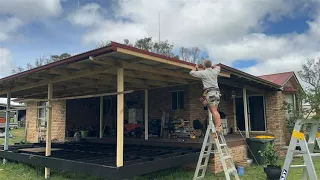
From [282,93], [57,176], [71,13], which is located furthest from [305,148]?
[71,13]

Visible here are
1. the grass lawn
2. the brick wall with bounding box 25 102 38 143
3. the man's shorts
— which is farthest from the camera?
the brick wall with bounding box 25 102 38 143

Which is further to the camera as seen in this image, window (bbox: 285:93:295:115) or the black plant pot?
window (bbox: 285:93:295:115)

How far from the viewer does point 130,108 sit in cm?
1115

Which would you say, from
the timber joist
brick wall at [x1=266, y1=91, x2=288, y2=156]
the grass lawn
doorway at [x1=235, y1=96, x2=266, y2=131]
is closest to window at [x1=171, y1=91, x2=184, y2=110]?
the timber joist

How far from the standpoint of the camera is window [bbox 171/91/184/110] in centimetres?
959

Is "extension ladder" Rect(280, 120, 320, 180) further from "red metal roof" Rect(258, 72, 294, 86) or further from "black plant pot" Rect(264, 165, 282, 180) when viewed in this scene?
"red metal roof" Rect(258, 72, 294, 86)

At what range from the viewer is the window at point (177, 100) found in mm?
9591

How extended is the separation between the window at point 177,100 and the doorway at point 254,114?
2.60 metres

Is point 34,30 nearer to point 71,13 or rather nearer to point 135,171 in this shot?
point 71,13

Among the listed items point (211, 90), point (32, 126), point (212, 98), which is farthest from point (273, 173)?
point (32, 126)

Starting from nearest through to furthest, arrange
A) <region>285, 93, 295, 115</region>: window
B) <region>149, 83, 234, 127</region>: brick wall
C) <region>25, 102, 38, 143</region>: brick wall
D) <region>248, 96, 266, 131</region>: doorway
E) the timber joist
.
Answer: the timber joist
<region>149, 83, 234, 127</region>: brick wall
<region>248, 96, 266, 131</region>: doorway
<region>285, 93, 295, 115</region>: window
<region>25, 102, 38, 143</region>: brick wall

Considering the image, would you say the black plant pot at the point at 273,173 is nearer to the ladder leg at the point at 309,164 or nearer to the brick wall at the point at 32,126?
the ladder leg at the point at 309,164

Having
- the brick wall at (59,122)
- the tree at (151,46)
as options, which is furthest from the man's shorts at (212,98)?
the tree at (151,46)

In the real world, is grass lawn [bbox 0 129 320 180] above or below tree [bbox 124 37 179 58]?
below
